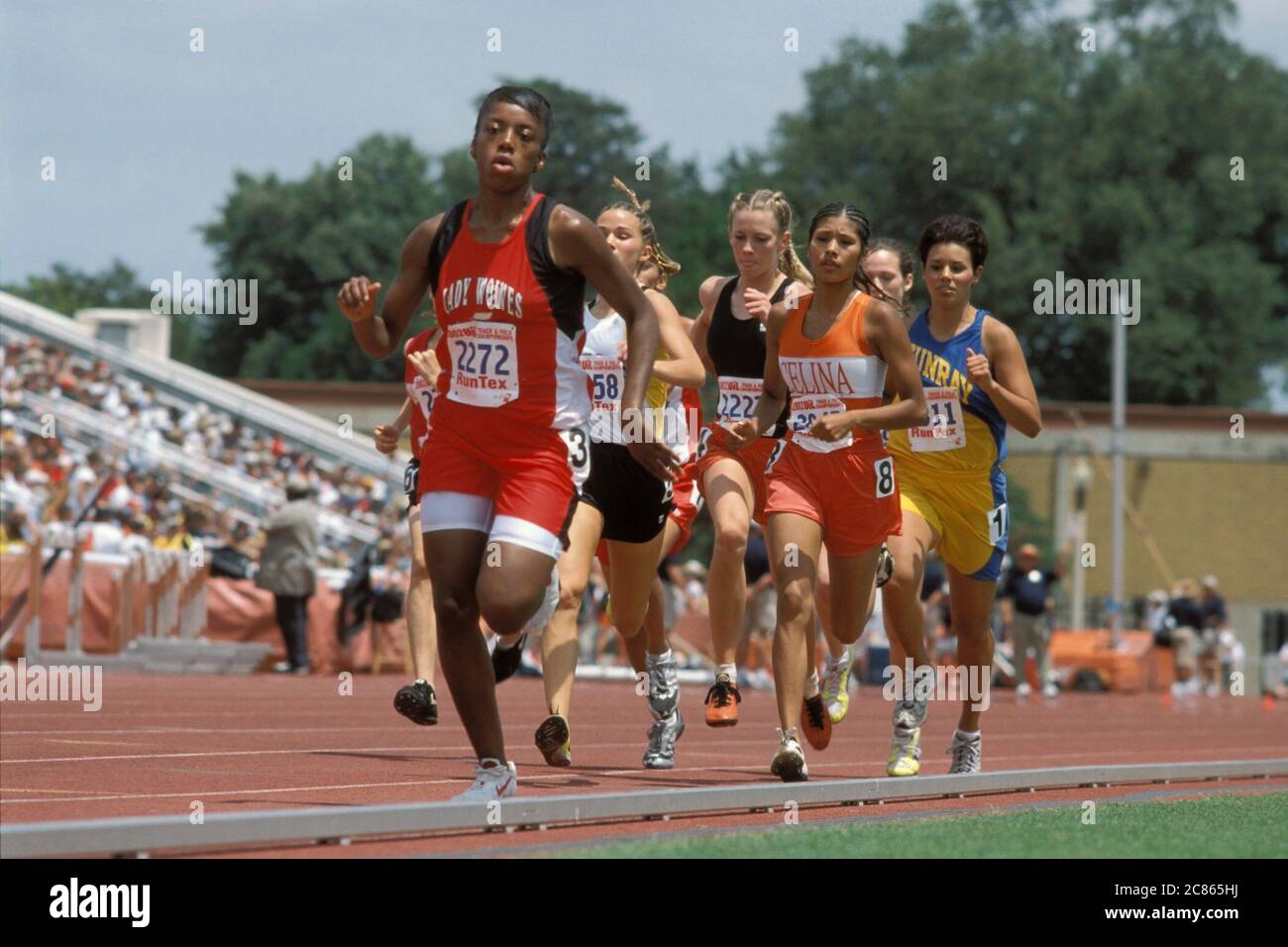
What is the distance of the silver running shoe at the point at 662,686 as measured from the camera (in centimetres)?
1048

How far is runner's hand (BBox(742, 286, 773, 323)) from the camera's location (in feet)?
34.2

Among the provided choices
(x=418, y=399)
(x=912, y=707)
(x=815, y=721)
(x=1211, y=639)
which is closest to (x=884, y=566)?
(x=912, y=707)

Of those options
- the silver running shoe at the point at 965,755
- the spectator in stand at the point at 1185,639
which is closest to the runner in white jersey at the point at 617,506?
the silver running shoe at the point at 965,755

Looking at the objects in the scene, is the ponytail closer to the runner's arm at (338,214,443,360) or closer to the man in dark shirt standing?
the runner's arm at (338,214,443,360)

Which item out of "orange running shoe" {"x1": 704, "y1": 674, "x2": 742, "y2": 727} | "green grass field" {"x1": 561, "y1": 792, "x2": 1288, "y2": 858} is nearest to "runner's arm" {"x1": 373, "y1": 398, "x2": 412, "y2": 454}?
"orange running shoe" {"x1": 704, "y1": 674, "x2": 742, "y2": 727}

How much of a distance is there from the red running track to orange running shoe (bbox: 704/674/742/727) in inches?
10.2

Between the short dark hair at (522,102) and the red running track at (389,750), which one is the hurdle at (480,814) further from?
the short dark hair at (522,102)

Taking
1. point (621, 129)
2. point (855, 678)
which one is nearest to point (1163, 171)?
point (621, 129)

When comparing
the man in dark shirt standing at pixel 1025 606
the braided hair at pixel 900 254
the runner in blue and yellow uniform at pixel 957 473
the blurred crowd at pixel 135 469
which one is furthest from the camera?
the blurred crowd at pixel 135 469

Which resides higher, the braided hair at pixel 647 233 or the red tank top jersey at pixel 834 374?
the braided hair at pixel 647 233

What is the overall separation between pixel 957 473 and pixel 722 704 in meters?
1.59

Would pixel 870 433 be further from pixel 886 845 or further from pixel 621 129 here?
pixel 621 129

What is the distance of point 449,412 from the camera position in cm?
738
